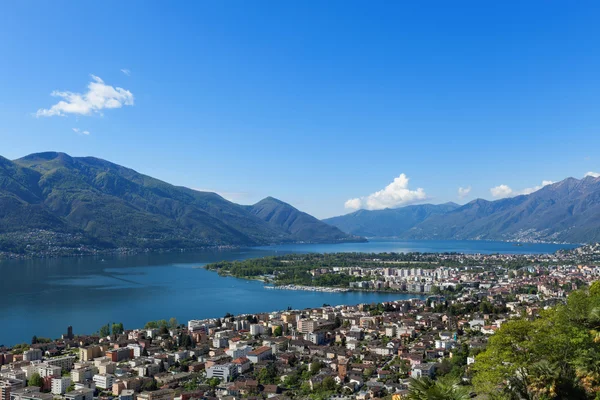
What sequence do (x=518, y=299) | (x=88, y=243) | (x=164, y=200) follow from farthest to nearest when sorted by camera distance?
(x=164, y=200), (x=88, y=243), (x=518, y=299)

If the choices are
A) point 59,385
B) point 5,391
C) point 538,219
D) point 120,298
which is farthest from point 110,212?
Answer: point 538,219

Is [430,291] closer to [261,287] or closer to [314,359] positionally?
[261,287]

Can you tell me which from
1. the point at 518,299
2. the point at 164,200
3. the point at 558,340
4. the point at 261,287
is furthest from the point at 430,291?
the point at 164,200

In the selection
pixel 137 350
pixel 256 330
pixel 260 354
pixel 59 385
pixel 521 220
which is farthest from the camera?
pixel 521 220

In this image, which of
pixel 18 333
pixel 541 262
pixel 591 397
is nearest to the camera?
pixel 591 397

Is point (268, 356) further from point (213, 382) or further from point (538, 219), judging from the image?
point (538, 219)

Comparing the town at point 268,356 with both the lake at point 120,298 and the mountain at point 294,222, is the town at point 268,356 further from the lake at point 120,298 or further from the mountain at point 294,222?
the mountain at point 294,222

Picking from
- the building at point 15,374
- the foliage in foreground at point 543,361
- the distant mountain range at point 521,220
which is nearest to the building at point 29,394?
the building at point 15,374

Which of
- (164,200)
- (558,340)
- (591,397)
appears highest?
(164,200)
